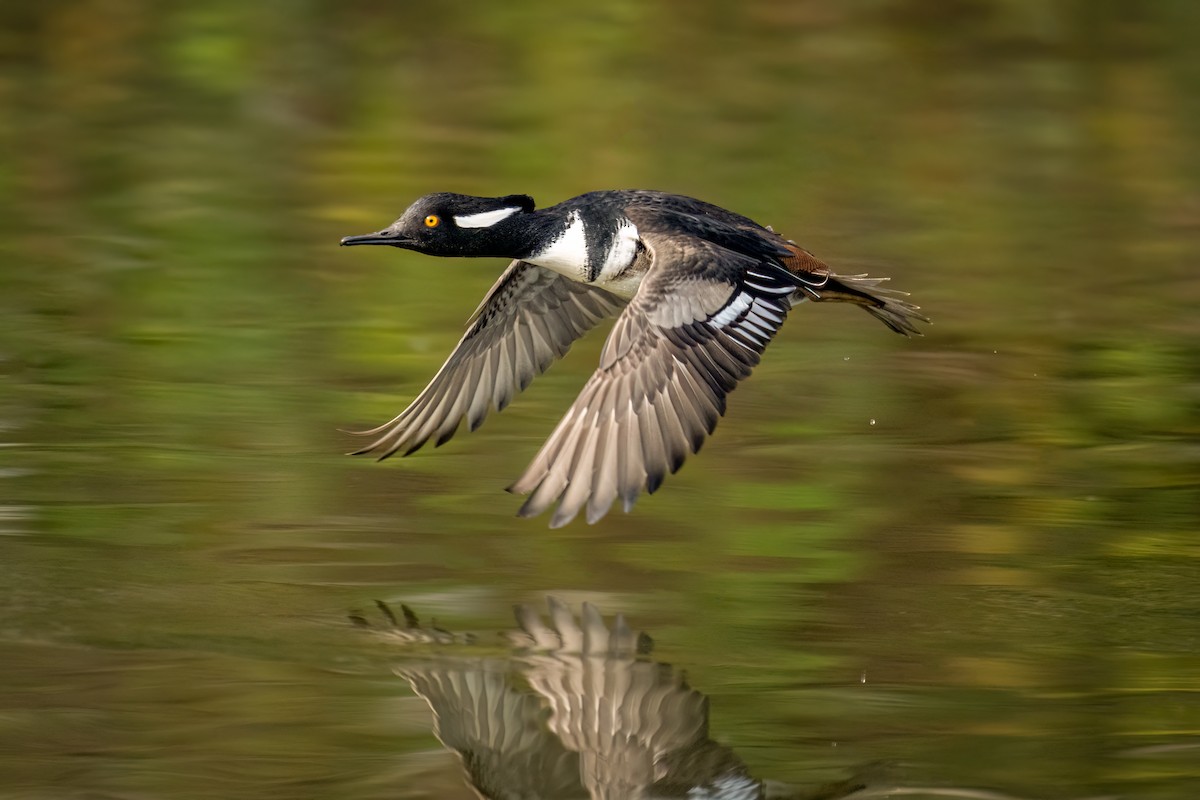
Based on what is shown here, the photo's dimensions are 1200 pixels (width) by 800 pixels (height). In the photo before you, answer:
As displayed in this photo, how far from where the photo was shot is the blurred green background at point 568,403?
21.0 ft

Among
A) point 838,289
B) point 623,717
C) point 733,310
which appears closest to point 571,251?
point 733,310

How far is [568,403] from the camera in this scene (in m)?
10.2

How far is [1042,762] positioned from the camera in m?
6.06

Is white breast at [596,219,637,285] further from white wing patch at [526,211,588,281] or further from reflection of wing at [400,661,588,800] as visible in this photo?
reflection of wing at [400,661,588,800]

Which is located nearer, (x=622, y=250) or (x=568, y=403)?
(x=622, y=250)

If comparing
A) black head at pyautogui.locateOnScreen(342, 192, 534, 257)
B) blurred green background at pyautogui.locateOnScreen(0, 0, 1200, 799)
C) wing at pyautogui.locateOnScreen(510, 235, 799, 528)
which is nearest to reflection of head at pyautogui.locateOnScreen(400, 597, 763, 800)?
blurred green background at pyautogui.locateOnScreen(0, 0, 1200, 799)

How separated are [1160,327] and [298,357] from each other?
5.17 meters

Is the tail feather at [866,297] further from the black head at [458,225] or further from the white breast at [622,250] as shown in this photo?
the black head at [458,225]

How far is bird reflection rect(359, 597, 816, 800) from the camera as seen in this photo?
5883 mm

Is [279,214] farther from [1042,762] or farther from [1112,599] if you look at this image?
[1042,762]

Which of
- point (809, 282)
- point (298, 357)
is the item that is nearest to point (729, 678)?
point (809, 282)

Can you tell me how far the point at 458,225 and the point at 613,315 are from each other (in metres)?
1.06

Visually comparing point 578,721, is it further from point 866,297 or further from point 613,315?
point 866,297

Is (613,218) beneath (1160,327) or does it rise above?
above
